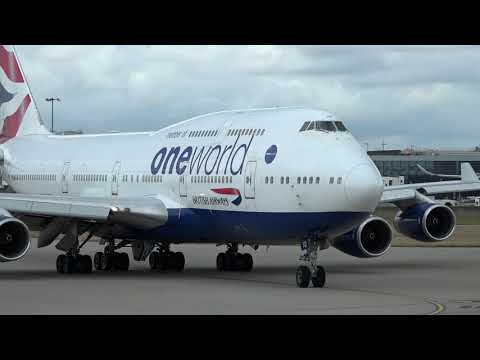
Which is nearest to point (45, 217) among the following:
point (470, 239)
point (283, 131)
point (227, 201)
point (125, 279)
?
point (125, 279)

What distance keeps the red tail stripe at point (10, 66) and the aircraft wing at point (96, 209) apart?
11.6 meters

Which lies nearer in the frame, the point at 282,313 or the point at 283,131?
the point at 282,313

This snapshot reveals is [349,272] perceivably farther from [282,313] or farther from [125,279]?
[282,313]

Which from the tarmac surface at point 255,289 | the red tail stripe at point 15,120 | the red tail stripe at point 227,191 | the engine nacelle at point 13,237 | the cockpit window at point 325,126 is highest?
the red tail stripe at point 15,120

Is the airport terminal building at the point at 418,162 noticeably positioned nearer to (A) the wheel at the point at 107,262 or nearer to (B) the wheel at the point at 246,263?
(B) the wheel at the point at 246,263

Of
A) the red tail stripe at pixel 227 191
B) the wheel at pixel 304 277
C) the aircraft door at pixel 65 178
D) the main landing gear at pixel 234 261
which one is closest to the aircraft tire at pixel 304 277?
the wheel at pixel 304 277

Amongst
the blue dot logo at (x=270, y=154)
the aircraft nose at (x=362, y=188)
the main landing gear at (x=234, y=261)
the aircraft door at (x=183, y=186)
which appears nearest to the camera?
the aircraft nose at (x=362, y=188)

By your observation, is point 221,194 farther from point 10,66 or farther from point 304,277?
point 10,66

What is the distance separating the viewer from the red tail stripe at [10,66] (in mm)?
39781

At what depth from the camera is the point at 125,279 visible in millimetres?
28422

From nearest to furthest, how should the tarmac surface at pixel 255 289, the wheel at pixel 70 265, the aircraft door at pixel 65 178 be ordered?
1. the tarmac surface at pixel 255 289
2. the wheel at pixel 70 265
3. the aircraft door at pixel 65 178

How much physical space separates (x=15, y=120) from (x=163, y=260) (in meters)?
11.5

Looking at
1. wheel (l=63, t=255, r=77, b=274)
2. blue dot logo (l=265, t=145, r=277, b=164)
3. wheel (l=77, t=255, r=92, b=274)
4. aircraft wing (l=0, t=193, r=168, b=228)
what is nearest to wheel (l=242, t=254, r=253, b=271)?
aircraft wing (l=0, t=193, r=168, b=228)
